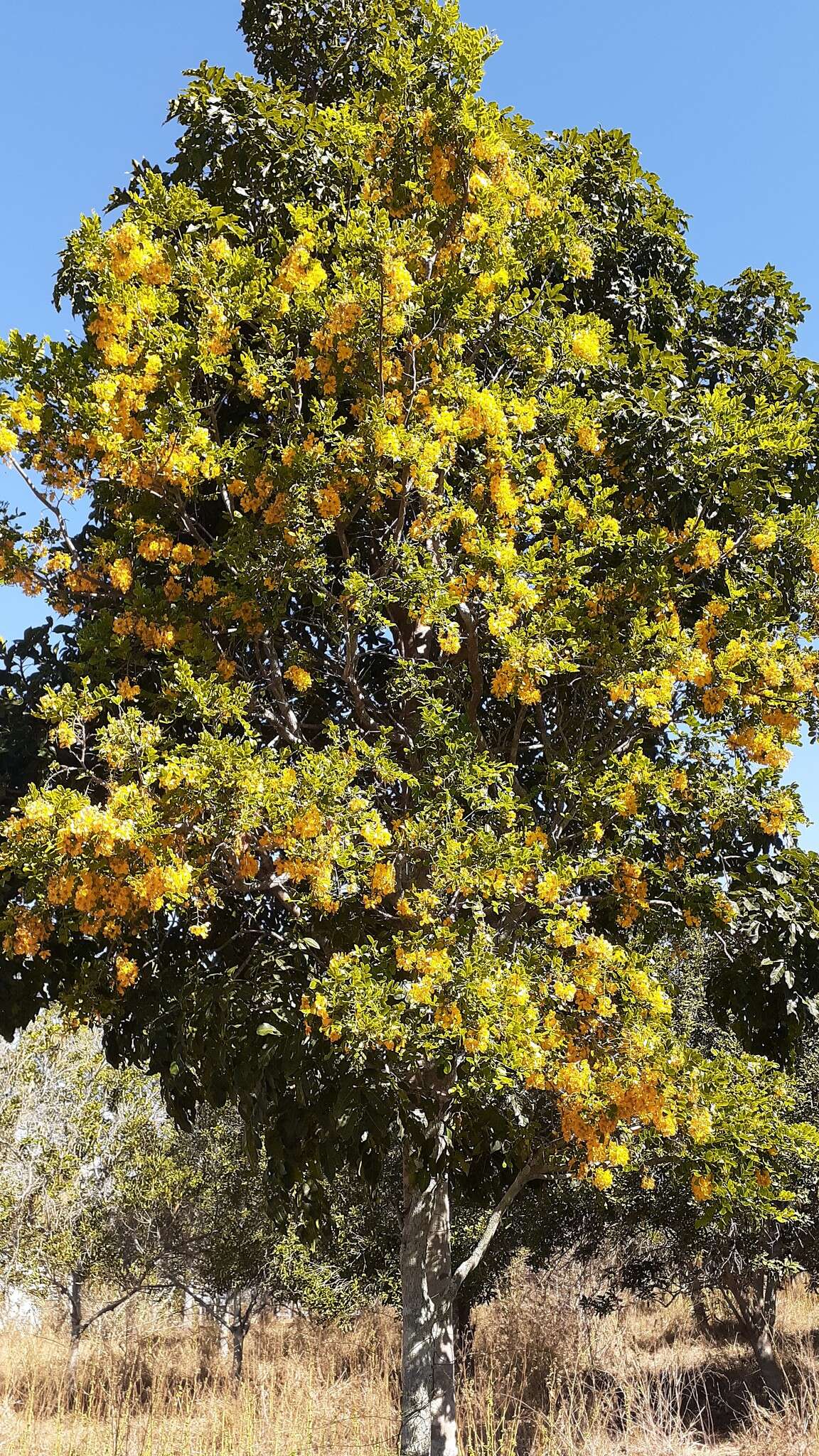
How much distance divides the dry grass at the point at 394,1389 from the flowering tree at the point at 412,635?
1010 millimetres

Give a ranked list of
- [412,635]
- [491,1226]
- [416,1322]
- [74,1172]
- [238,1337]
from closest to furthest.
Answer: [491,1226] → [416,1322] → [412,635] → [74,1172] → [238,1337]

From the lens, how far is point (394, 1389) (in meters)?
12.6

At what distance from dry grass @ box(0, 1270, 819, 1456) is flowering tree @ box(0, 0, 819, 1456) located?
1010 mm

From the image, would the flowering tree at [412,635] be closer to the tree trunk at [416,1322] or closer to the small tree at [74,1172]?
the tree trunk at [416,1322]

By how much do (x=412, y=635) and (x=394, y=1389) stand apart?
1108 cm

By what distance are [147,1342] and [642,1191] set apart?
11255mm

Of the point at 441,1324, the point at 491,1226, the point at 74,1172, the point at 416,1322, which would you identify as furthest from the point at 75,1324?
the point at 491,1226

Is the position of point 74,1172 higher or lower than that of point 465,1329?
higher

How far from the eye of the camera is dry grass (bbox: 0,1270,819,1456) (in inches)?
234

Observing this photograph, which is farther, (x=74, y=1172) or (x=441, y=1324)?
(x=74, y=1172)

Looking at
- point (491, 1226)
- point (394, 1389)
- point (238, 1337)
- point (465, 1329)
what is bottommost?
point (394, 1389)

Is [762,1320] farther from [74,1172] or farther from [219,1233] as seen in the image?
[74,1172]

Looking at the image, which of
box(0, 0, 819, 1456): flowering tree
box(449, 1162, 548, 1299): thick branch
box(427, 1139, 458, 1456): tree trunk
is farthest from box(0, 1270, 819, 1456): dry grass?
box(0, 0, 819, 1456): flowering tree

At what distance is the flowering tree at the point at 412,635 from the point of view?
4.92 metres
